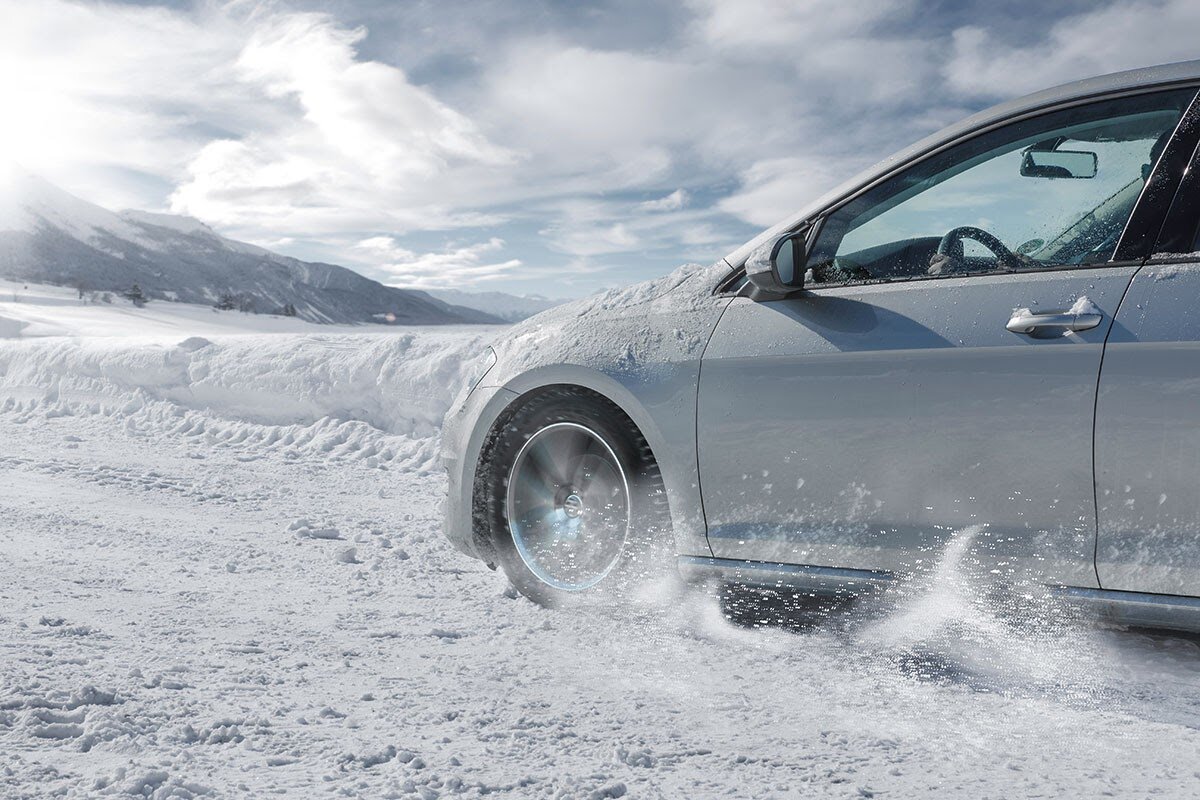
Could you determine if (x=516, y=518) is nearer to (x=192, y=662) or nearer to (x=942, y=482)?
(x=192, y=662)

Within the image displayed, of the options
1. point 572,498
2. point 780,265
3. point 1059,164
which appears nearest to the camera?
point 1059,164

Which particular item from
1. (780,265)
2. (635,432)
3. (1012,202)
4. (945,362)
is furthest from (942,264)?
(635,432)

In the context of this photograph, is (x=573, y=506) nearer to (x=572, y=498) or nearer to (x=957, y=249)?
(x=572, y=498)

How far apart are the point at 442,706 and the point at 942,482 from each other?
1.56 metres

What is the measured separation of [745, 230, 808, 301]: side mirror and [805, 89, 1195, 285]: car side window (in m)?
0.11

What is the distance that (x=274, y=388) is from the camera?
9086 mm

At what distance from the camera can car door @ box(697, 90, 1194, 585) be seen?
253cm

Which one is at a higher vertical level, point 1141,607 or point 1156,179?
point 1156,179

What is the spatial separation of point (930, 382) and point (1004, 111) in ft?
3.05

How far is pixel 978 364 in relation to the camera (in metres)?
2.62

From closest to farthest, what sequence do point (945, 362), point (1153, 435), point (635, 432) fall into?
point (1153, 435), point (945, 362), point (635, 432)

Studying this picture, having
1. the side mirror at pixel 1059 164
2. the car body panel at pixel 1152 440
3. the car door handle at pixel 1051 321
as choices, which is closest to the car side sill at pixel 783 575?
the car body panel at pixel 1152 440

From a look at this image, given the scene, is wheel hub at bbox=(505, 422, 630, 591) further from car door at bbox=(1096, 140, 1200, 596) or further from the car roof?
car door at bbox=(1096, 140, 1200, 596)

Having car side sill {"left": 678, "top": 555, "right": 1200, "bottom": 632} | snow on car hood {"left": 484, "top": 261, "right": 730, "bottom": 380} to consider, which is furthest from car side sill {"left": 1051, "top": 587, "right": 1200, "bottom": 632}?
snow on car hood {"left": 484, "top": 261, "right": 730, "bottom": 380}
